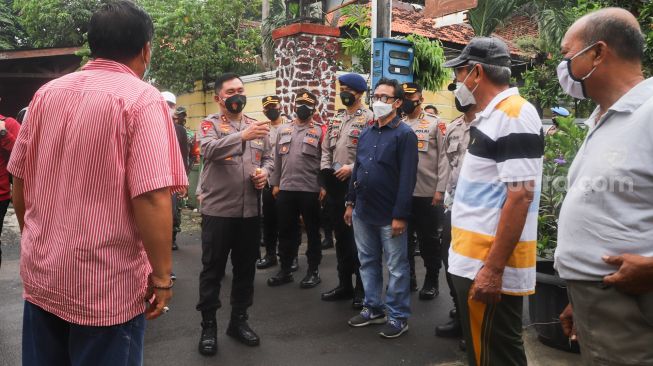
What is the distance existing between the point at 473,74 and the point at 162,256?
1.65m

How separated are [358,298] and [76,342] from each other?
3180mm

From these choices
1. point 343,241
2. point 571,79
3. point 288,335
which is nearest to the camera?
point 571,79

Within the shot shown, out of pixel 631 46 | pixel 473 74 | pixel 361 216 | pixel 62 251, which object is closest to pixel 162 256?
pixel 62 251

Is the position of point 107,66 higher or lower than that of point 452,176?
higher

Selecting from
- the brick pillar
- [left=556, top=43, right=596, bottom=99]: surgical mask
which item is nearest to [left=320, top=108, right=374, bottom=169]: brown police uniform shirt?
the brick pillar

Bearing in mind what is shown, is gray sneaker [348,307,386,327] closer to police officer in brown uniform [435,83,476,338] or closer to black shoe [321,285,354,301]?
police officer in brown uniform [435,83,476,338]

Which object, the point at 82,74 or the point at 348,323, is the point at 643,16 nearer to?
the point at 348,323

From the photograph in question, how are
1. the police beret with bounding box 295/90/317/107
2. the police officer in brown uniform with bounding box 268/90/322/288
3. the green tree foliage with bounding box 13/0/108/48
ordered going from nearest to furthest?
1. the police officer in brown uniform with bounding box 268/90/322/288
2. the police beret with bounding box 295/90/317/107
3. the green tree foliage with bounding box 13/0/108/48

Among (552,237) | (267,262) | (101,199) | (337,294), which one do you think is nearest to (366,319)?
(337,294)

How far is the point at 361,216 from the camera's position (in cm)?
409

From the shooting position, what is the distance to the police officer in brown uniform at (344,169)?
4.88 meters

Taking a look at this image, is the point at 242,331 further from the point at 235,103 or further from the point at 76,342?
the point at 76,342

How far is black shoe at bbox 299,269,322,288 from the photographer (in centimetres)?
535

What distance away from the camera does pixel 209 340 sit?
3.71 m
